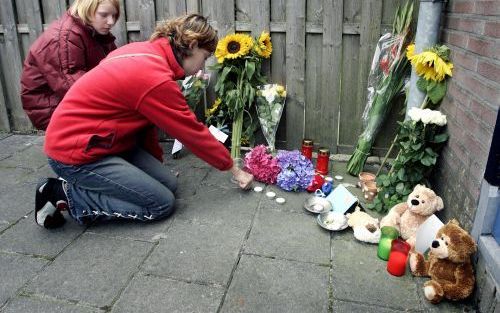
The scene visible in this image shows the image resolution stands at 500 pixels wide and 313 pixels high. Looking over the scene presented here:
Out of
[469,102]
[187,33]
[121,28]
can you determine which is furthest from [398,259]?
[121,28]

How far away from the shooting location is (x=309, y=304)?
1992 mm

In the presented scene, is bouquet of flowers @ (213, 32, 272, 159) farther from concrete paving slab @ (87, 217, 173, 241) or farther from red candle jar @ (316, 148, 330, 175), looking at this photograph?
concrete paving slab @ (87, 217, 173, 241)

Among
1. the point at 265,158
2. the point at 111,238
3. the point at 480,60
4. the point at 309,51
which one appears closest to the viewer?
the point at 480,60

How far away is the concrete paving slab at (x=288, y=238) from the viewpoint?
94.0 inches

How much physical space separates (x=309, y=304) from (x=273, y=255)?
435mm

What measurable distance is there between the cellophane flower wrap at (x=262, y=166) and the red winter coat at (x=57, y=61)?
1461 millimetres

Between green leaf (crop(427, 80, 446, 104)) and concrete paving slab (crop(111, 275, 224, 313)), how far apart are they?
1.87 metres

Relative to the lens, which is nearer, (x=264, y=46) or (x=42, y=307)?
(x=42, y=307)

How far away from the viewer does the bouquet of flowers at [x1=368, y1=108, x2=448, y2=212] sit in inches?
103

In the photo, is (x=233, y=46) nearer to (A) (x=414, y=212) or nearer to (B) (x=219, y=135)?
(B) (x=219, y=135)

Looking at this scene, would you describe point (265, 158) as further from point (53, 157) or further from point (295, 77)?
point (53, 157)

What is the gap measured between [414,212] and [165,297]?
4.79ft

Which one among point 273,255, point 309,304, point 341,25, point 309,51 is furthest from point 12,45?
point 309,304

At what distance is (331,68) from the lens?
11.9 ft
